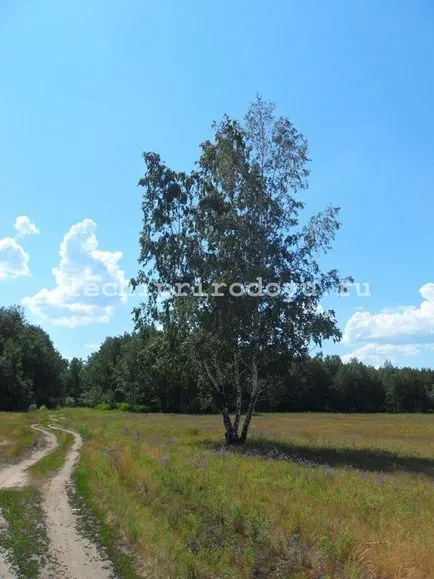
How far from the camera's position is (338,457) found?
2806cm

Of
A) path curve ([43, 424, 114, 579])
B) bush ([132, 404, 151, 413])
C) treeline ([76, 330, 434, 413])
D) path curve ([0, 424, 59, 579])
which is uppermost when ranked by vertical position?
treeline ([76, 330, 434, 413])

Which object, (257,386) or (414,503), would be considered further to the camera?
(257,386)

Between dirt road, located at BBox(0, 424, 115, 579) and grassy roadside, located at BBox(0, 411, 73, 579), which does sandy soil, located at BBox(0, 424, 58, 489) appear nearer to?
dirt road, located at BBox(0, 424, 115, 579)

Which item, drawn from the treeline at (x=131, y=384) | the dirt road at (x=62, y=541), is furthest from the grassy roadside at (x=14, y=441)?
the treeline at (x=131, y=384)

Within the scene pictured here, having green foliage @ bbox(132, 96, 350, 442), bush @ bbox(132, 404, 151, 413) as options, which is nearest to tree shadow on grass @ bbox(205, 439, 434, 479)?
green foliage @ bbox(132, 96, 350, 442)

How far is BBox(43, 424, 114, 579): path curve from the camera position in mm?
9797

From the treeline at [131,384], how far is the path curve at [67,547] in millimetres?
47151

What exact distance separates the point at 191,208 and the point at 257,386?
468 inches

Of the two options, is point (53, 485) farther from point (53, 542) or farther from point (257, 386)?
point (257, 386)

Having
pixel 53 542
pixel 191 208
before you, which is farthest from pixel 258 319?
pixel 53 542

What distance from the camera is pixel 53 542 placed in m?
11.8

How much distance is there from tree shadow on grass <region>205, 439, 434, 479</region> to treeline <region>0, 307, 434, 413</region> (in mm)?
29477

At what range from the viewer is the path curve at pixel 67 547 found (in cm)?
980

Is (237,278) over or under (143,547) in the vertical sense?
over
